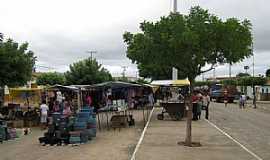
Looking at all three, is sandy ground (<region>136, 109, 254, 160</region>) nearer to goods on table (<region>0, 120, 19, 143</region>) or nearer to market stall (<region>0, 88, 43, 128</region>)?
goods on table (<region>0, 120, 19, 143</region>)

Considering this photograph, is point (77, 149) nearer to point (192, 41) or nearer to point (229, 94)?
point (192, 41)

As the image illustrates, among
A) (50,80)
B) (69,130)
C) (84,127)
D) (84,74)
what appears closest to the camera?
(69,130)

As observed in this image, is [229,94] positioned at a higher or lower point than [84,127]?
higher

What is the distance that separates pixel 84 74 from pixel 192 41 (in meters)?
46.8

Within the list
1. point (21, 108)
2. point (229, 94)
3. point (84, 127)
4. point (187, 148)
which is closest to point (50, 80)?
point (229, 94)

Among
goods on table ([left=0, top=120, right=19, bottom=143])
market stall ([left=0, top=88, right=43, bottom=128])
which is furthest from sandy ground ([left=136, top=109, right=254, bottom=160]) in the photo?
market stall ([left=0, top=88, right=43, bottom=128])

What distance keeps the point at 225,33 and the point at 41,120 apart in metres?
11.1

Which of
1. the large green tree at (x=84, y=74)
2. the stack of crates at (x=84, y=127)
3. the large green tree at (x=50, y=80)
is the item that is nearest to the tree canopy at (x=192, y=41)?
the stack of crates at (x=84, y=127)

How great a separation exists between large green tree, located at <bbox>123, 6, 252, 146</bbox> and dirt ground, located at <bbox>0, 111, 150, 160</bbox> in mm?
2612

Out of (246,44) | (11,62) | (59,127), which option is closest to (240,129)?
(246,44)

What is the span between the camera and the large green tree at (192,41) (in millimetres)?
16234

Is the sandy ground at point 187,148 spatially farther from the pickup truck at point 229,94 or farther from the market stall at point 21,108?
the pickup truck at point 229,94

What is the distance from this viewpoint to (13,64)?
28891 millimetres

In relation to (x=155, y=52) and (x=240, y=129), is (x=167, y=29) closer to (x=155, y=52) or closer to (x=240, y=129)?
(x=155, y=52)
